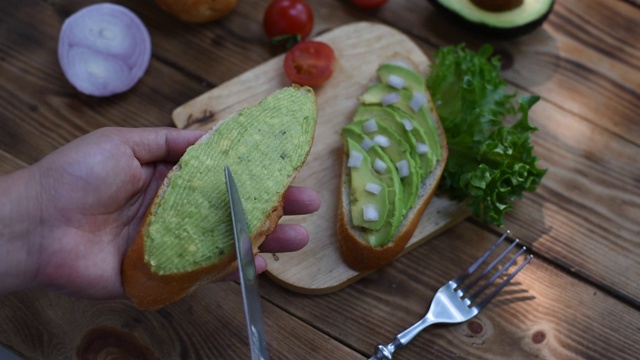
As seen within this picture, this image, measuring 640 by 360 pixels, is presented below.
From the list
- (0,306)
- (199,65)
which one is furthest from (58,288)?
(199,65)

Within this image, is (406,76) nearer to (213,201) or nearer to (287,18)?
(287,18)

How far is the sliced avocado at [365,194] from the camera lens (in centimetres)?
271

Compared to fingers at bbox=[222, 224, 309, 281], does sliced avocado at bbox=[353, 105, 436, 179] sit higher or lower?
higher

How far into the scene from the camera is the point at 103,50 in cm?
310

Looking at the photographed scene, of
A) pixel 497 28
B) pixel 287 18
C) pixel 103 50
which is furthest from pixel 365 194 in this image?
pixel 103 50

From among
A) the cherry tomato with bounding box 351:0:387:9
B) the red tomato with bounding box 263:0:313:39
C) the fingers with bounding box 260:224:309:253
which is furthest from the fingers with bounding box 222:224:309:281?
the cherry tomato with bounding box 351:0:387:9

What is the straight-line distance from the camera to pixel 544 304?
289 cm

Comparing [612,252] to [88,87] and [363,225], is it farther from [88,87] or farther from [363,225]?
[88,87]

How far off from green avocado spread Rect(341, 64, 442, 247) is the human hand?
92 cm

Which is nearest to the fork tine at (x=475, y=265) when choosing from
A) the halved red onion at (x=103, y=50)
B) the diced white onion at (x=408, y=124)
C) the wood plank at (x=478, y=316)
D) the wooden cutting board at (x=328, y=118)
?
the wood plank at (x=478, y=316)

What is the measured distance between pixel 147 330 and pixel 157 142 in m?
0.82

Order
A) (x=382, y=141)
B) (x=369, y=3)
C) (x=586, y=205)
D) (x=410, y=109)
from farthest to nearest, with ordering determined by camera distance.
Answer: (x=369, y=3) < (x=586, y=205) < (x=410, y=109) < (x=382, y=141)

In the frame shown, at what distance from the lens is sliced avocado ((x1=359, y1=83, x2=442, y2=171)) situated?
289 centimetres

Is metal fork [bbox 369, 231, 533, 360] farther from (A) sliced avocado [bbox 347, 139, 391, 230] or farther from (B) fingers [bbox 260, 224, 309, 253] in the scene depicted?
(B) fingers [bbox 260, 224, 309, 253]
